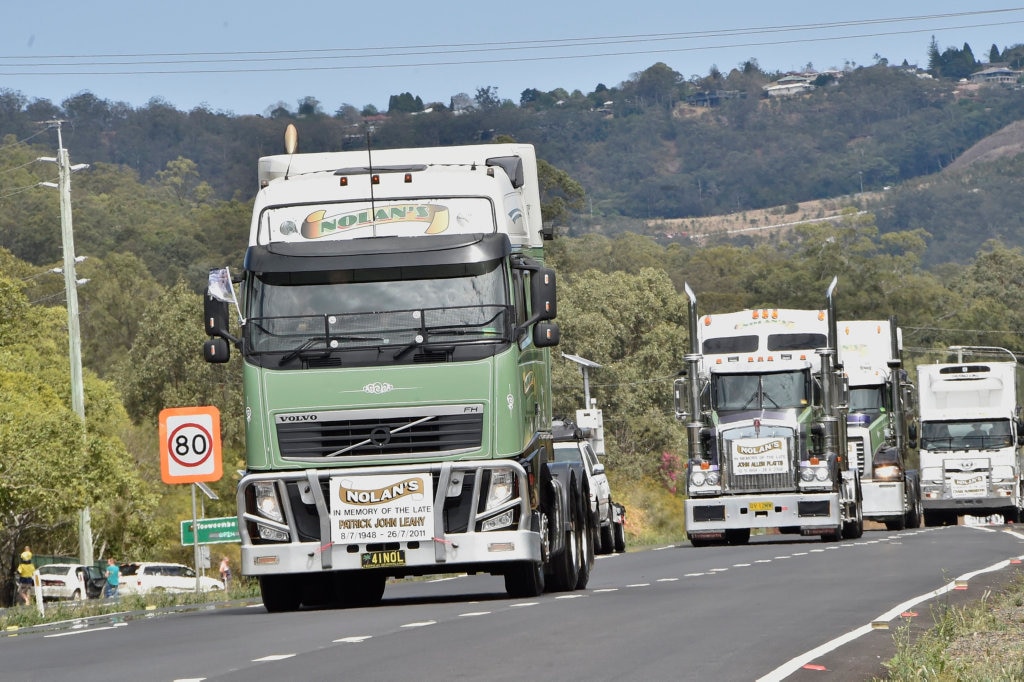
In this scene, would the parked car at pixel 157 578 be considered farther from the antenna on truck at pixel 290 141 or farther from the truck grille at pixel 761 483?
the antenna on truck at pixel 290 141

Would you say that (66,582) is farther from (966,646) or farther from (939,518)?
(966,646)

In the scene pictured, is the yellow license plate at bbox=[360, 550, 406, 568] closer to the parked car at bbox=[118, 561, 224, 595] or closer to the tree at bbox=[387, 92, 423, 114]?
the parked car at bbox=[118, 561, 224, 595]

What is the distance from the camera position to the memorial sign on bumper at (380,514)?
17.5 meters

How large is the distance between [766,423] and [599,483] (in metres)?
3.25

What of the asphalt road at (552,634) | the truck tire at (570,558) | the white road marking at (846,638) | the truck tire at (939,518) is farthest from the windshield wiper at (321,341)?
the truck tire at (939,518)

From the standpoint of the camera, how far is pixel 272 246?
702 inches

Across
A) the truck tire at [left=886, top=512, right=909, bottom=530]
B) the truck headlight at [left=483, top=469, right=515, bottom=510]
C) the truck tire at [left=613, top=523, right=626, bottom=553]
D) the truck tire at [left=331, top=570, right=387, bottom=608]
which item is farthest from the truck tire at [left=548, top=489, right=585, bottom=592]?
the truck tire at [left=886, top=512, right=909, bottom=530]

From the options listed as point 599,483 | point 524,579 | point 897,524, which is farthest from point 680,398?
point 524,579

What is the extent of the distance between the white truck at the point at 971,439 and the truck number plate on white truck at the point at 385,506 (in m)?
35.3

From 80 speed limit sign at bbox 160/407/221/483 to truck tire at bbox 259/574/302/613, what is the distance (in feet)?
14.9

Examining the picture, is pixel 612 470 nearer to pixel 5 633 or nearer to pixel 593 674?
pixel 5 633

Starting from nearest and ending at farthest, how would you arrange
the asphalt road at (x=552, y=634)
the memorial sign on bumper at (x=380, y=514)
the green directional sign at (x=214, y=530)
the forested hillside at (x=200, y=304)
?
the asphalt road at (x=552, y=634) → the memorial sign on bumper at (x=380, y=514) → the green directional sign at (x=214, y=530) → the forested hillside at (x=200, y=304)

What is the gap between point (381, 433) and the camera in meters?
17.6

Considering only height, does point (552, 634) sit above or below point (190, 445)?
below
